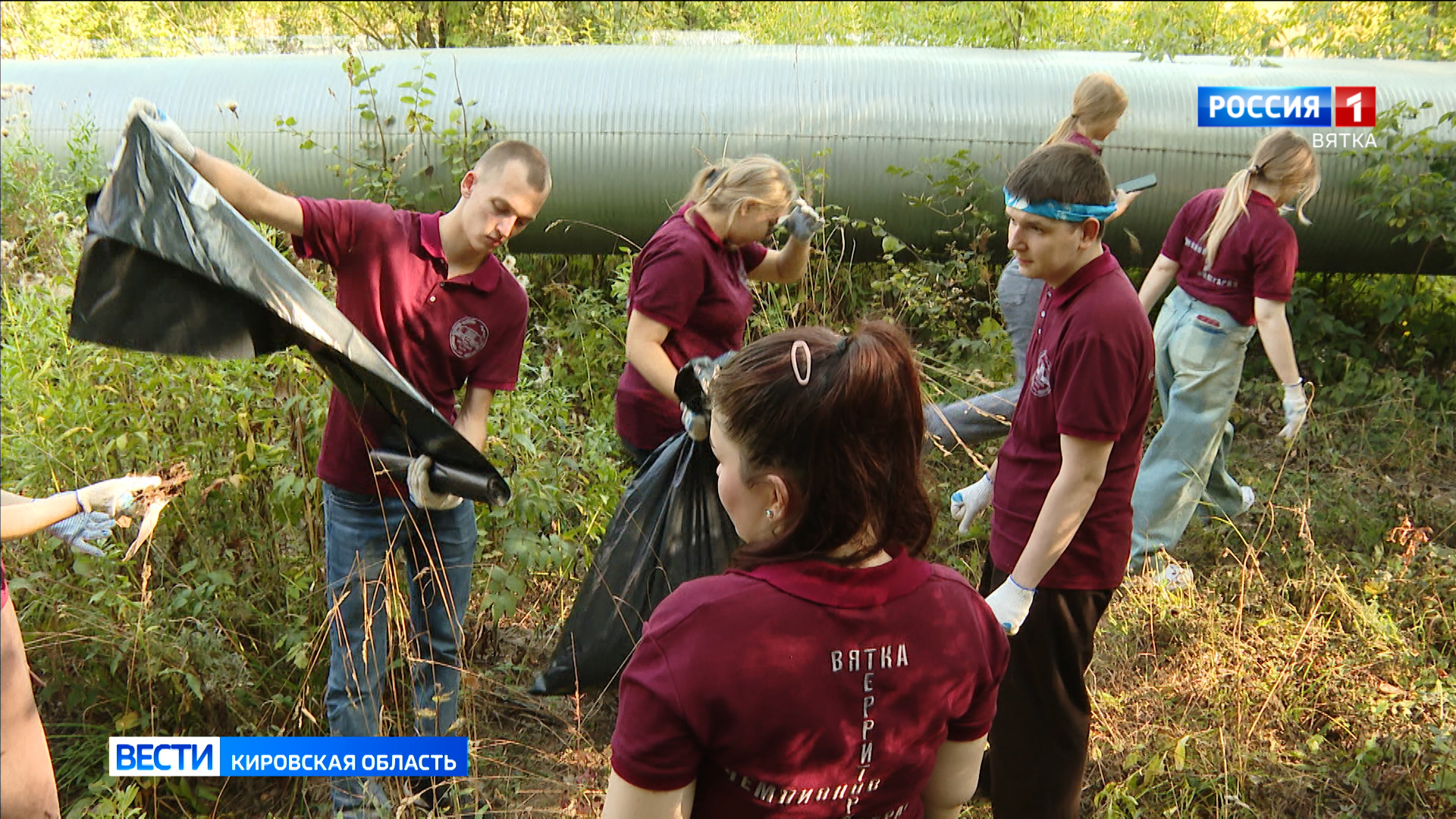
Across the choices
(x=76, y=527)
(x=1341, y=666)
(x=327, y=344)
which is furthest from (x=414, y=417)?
(x=1341, y=666)

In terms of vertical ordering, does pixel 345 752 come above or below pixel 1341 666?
above

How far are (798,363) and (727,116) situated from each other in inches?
163

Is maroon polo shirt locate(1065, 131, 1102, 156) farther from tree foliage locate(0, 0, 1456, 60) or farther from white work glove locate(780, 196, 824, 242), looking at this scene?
tree foliage locate(0, 0, 1456, 60)

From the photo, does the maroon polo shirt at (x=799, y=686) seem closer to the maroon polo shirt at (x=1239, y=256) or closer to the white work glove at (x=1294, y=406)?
the maroon polo shirt at (x=1239, y=256)

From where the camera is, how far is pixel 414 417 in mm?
2449

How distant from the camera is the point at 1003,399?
3605mm

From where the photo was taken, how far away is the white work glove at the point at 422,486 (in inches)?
96.9

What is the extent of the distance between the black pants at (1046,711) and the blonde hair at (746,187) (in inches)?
44.3

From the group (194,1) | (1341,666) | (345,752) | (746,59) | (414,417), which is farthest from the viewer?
(194,1)

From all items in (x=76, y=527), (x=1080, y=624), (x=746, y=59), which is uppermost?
(x=746, y=59)

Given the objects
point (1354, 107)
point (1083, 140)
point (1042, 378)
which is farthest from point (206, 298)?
point (1354, 107)

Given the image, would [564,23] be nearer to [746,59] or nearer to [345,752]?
[746,59]

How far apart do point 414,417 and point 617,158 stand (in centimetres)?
291

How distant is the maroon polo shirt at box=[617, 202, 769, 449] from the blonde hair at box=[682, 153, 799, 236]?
7cm
